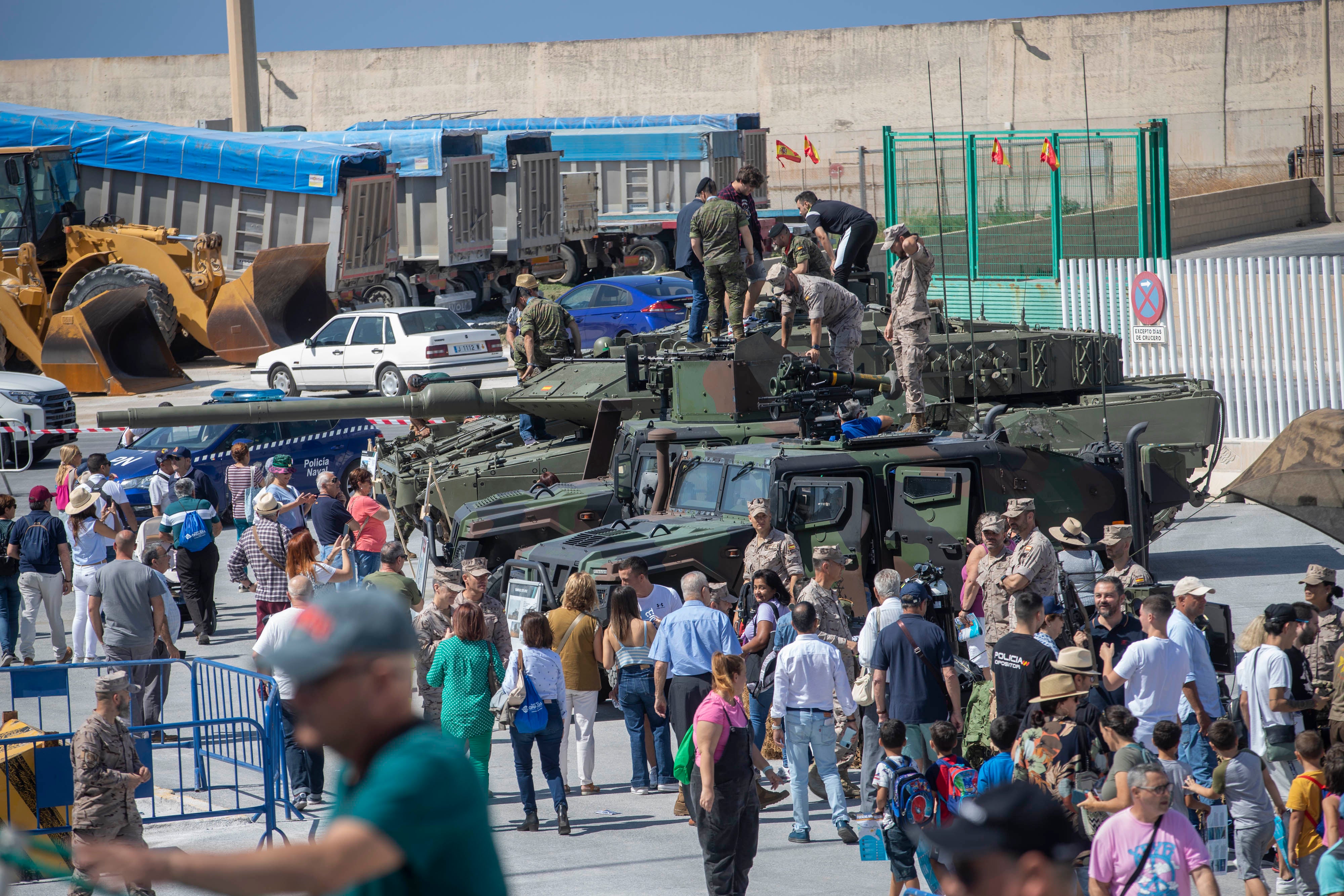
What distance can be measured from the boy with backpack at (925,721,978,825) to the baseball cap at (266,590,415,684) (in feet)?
16.3

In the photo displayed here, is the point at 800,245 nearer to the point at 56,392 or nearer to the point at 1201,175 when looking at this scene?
the point at 56,392

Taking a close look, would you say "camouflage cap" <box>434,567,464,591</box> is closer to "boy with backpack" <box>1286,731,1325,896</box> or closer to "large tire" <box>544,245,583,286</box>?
"boy with backpack" <box>1286,731,1325,896</box>

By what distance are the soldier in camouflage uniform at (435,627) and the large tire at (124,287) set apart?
1853cm

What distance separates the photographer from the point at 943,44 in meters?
51.5

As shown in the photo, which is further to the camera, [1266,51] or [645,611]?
[1266,51]

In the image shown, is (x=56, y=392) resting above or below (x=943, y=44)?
below

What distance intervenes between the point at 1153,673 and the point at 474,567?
14.2 ft

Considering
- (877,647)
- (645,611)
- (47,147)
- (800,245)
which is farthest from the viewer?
(47,147)

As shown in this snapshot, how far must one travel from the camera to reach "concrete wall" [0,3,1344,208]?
46.8m

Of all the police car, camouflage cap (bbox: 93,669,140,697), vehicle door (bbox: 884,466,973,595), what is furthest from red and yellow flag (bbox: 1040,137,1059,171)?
camouflage cap (bbox: 93,669,140,697)

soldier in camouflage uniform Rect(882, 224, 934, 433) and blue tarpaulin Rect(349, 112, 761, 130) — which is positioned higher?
blue tarpaulin Rect(349, 112, 761, 130)

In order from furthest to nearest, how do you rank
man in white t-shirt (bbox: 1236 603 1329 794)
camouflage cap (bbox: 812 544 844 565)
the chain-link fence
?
the chain-link fence, camouflage cap (bbox: 812 544 844 565), man in white t-shirt (bbox: 1236 603 1329 794)

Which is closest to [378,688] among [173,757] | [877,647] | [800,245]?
[877,647]

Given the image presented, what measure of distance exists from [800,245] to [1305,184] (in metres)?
31.1
